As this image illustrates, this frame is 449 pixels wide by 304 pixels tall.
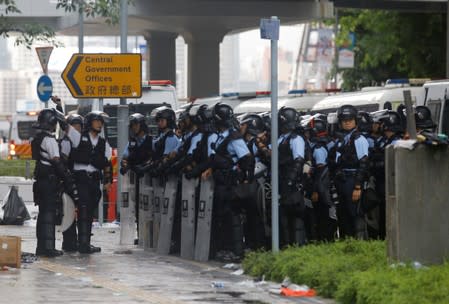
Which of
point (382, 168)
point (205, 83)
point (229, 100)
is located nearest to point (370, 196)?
point (382, 168)

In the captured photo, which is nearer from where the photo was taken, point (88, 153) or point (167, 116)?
point (88, 153)

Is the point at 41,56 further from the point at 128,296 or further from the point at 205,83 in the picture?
Answer: the point at 205,83

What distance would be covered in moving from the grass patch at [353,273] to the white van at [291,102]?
2320 cm

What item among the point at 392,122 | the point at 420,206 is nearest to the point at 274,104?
the point at 420,206

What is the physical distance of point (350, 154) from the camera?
60.8ft

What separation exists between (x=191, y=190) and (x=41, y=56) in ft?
49.3

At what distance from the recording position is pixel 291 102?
4178 cm

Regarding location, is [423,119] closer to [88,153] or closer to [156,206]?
[156,206]

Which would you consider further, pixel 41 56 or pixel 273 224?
pixel 41 56

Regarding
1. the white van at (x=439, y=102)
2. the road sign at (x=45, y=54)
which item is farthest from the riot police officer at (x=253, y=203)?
the road sign at (x=45, y=54)

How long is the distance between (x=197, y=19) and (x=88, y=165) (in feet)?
110

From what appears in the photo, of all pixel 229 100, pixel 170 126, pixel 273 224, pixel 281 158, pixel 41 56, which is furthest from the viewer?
pixel 229 100

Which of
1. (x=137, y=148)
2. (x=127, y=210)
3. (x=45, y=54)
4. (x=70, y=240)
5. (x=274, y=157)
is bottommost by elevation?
(x=70, y=240)

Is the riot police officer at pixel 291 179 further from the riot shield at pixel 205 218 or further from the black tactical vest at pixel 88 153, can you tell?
the black tactical vest at pixel 88 153
